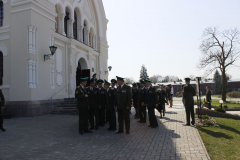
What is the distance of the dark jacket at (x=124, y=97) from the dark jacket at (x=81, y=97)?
1.20m

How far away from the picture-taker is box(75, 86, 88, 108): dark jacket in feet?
22.5

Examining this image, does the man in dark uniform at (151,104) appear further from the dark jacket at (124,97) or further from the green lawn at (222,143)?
the green lawn at (222,143)

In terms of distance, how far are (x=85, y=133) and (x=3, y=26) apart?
10309 mm

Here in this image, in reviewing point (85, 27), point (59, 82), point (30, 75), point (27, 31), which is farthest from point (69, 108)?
point (85, 27)

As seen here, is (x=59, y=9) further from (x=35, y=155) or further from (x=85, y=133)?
(x=35, y=155)

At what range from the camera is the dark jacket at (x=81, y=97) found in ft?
22.5

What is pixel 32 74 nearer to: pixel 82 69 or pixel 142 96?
pixel 142 96

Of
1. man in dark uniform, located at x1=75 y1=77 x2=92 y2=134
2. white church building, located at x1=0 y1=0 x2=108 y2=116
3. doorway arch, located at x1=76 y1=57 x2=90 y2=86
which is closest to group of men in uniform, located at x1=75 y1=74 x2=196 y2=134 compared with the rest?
man in dark uniform, located at x1=75 y1=77 x2=92 y2=134

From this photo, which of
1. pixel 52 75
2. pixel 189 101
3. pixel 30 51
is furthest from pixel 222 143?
pixel 52 75

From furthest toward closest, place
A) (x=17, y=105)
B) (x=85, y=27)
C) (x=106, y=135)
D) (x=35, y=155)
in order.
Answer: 1. (x=85, y=27)
2. (x=17, y=105)
3. (x=106, y=135)
4. (x=35, y=155)

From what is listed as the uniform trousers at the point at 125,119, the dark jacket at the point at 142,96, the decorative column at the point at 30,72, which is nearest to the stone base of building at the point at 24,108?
the decorative column at the point at 30,72

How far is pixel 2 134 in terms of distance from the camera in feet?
22.6

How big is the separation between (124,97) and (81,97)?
156 cm

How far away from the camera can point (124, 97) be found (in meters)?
6.95
